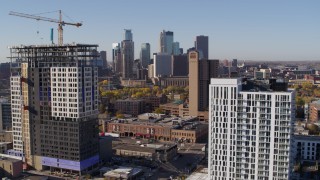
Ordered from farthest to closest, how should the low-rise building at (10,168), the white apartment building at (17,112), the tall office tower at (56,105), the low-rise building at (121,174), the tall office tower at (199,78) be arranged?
1. the tall office tower at (199,78)
2. the white apartment building at (17,112)
3. the tall office tower at (56,105)
4. the low-rise building at (121,174)
5. the low-rise building at (10,168)

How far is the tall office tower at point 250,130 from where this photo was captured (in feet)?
204

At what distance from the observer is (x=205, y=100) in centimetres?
15488

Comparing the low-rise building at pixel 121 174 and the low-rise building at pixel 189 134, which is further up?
the low-rise building at pixel 189 134

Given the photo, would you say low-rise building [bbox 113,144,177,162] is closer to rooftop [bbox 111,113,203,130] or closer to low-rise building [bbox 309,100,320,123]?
rooftop [bbox 111,113,203,130]

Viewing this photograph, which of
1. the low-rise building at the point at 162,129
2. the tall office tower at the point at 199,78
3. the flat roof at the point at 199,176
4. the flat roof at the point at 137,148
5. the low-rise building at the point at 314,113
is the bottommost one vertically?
the flat roof at the point at 137,148

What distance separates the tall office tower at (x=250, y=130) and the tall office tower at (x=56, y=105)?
111 ft

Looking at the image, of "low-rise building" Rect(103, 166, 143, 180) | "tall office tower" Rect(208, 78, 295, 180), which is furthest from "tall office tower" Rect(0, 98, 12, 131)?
"tall office tower" Rect(208, 78, 295, 180)

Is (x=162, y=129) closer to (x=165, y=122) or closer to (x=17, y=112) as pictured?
(x=165, y=122)

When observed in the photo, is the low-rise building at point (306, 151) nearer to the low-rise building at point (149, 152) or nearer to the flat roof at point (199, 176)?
the flat roof at point (199, 176)

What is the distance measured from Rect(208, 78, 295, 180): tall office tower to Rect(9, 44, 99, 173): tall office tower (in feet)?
111

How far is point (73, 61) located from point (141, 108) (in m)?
87.6

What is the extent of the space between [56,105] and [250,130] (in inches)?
1809

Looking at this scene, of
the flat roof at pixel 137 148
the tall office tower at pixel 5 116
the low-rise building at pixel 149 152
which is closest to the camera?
the low-rise building at pixel 149 152

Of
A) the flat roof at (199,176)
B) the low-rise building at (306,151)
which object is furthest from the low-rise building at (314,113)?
the flat roof at (199,176)
